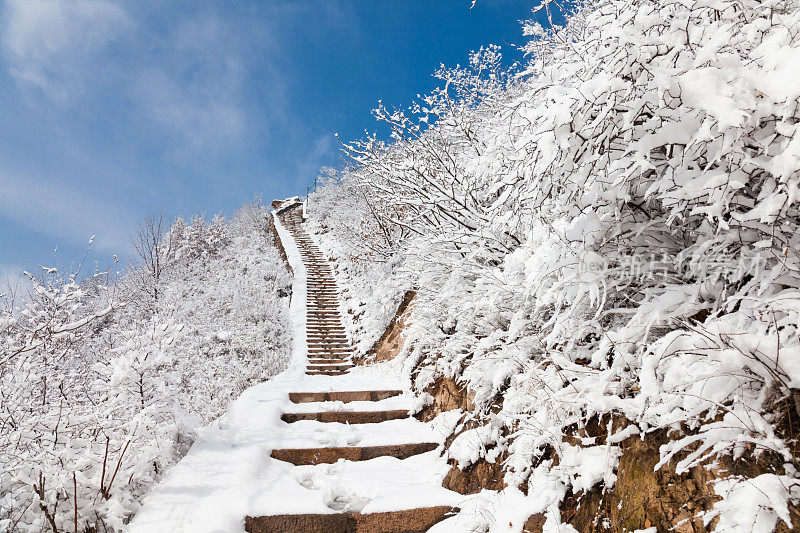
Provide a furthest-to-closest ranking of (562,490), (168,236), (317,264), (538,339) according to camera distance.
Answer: (168,236) < (317,264) < (538,339) < (562,490)

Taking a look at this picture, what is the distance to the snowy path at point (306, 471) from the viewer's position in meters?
2.27

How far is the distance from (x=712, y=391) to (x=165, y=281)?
761 inches

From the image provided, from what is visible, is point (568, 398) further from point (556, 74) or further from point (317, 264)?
point (317, 264)

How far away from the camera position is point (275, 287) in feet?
46.2

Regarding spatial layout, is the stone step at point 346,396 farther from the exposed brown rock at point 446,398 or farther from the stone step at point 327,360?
the stone step at point 327,360

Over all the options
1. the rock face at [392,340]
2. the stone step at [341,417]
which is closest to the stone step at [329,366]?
the rock face at [392,340]

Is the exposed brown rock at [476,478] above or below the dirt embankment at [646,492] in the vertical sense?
below

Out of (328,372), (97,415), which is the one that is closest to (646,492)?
(97,415)

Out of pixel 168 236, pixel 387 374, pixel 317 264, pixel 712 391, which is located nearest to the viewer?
pixel 712 391

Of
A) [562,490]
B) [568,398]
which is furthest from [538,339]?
[562,490]

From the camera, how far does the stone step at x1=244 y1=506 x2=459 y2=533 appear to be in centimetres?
226

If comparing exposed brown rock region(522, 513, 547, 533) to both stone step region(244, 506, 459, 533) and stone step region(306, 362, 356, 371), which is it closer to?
stone step region(244, 506, 459, 533)

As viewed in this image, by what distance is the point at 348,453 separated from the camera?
3281mm

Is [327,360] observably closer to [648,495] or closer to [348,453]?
[348,453]
